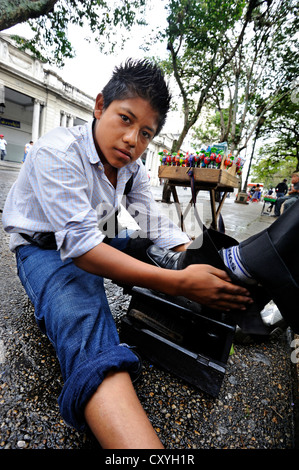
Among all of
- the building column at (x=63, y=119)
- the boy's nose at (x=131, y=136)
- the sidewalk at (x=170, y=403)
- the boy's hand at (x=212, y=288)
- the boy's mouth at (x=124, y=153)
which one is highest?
the building column at (x=63, y=119)

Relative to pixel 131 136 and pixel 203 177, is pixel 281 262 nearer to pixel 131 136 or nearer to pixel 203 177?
pixel 131 136

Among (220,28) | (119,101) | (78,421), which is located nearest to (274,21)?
(220,28)

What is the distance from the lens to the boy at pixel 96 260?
0.71 meters

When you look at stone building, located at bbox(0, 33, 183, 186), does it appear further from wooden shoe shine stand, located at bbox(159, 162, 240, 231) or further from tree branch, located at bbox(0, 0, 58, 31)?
wooden shoe shine stand, located at bbox(159, 162, 240, 231)

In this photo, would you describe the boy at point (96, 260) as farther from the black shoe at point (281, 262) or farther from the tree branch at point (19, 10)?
the tree branch at point (19, 10)

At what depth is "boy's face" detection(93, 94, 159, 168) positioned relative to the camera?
1.15m

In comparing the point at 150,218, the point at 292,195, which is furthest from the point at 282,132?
the point at 150,218

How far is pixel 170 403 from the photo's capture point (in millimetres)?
981

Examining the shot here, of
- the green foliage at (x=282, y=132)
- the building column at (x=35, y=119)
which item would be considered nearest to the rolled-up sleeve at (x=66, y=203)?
the green foliage at (x=282, y=132)

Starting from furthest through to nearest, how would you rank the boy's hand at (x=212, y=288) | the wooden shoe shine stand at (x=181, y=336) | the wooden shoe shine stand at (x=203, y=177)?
the wooden shoe shine stand at (x=203, y=177)
the wooden shoe shine stand at (x=181, y=336)
the boy's hand at (x=212, y=288)

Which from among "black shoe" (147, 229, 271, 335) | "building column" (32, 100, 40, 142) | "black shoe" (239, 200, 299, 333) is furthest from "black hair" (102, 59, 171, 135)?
"building column" (32, 100, 40, 142)

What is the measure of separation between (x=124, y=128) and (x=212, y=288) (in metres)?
0.86

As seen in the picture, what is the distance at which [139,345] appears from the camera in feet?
3.92

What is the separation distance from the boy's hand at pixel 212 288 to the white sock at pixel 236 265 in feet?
0.12
